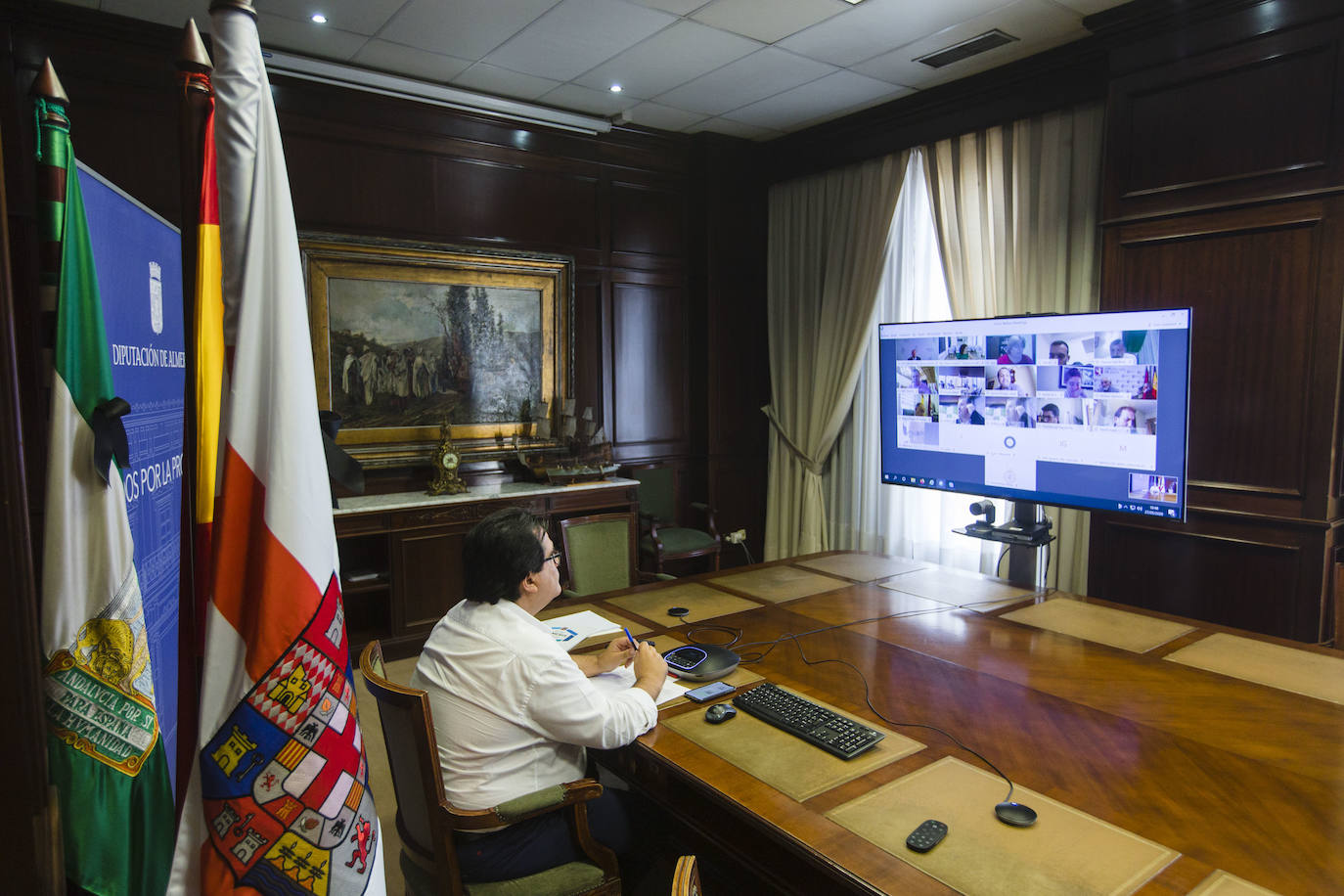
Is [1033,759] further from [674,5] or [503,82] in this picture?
[503,82]

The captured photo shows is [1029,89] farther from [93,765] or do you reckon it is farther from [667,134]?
[93,765]

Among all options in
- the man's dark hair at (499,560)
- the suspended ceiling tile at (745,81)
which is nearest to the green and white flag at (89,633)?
the man's dark hair at (499,560)

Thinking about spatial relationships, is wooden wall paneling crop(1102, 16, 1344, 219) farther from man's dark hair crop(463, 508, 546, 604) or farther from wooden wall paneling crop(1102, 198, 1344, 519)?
man's dark hair crop(463, 508, 546, 604)

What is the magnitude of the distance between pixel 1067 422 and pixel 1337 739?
1.26 meters

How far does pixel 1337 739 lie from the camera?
4.91 ft

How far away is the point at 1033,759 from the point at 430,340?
3587mm

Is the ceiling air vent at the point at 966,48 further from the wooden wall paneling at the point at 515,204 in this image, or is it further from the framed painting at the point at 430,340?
the framed painting at the point at 430,340

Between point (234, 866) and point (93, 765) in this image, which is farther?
point (93, 765)

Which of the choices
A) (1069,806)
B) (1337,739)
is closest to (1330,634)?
(1337,739)

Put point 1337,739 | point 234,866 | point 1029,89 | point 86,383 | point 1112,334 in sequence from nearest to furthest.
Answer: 1. point 234,866
2. point 86,383
3. point 1337,739
4. point 1112,334
5. point 1029,89

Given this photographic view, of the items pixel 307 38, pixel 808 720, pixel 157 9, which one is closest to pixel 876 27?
pixel 307 38

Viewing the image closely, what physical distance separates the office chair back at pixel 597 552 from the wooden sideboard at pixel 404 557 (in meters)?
0.52

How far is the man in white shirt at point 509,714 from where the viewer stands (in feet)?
5.11

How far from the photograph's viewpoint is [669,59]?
3811 millimetres
